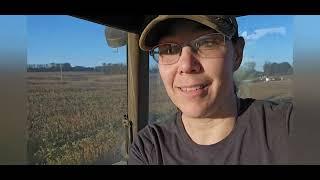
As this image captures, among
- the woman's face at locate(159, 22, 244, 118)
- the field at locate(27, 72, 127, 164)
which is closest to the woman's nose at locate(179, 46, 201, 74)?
the woman's face at locate(159, 22, 244, 118)

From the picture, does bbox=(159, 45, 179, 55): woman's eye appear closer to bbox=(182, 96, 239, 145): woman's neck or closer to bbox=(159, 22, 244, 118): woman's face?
bbox=(159, 22, 244, 118): woman's face

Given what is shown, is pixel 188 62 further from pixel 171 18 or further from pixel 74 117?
pixel 74 117

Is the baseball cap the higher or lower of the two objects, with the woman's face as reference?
higher

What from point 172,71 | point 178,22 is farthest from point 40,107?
point 178,22

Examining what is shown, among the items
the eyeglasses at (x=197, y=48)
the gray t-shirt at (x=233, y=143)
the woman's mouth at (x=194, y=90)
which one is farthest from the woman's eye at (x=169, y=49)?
the gray t-shirt at (x=233, y=143)

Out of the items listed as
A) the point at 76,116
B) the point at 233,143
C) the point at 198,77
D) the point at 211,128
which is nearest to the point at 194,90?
the point at 198,77

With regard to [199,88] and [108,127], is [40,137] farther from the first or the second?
[199,88]

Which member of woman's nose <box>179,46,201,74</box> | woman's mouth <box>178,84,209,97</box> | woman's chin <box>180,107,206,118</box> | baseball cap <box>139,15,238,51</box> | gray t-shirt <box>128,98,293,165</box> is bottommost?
gray t-shirt <box>128,98,293,165</box>
